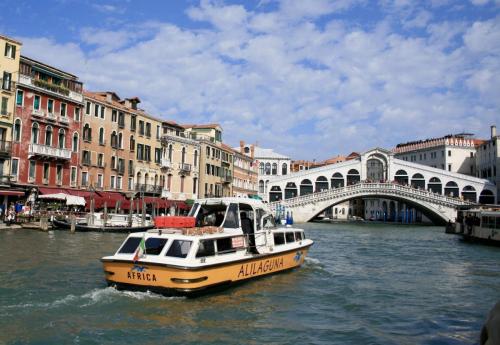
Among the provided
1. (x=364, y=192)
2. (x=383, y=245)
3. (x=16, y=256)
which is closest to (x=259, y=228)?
(x=16, y=256)

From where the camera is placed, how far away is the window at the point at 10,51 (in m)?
27.1

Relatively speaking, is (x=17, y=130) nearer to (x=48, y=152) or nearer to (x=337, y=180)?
(x=48, y=152)

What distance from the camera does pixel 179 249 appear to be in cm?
998

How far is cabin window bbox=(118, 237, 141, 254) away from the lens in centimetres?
1012

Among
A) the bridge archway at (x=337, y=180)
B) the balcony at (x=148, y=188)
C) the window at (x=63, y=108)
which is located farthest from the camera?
the bridge archway at (x=337, y=180)

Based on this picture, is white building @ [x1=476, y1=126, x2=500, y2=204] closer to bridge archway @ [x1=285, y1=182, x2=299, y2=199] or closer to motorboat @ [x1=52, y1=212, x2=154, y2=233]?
bridge archway @ [x1=285, y1=182, x2=299, y2=199]

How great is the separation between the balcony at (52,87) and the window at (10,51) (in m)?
1.09

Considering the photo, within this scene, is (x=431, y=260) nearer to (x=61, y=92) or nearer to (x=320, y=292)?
(x=320, y=292)

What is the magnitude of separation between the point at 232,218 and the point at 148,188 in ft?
85.1

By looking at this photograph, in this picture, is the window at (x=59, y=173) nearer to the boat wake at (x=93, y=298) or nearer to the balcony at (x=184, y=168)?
the balcony at (x=184, y=168)

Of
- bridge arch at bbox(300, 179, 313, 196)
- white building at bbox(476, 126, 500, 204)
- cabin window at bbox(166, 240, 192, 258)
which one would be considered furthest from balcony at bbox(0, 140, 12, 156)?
white building at bbox(476, 126, 500, 204)

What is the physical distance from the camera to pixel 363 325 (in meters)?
8.80

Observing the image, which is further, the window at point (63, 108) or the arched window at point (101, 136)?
the arched window at point (101, 136)

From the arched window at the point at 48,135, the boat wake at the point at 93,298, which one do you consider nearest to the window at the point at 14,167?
the arched window at the point at 48,135
